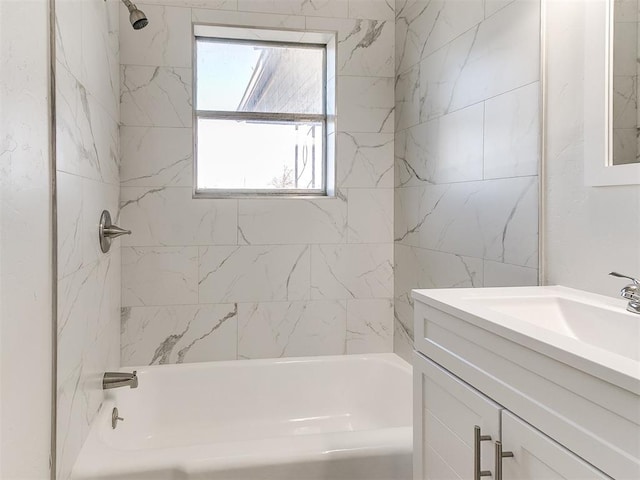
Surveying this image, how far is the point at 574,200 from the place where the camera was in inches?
57.1

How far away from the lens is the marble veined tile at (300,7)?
2.54 meters

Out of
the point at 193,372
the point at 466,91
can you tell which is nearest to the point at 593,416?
the point at 466,91

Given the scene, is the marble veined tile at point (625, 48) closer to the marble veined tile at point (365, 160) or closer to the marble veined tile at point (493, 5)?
the marble veined tile at point (493, 5)

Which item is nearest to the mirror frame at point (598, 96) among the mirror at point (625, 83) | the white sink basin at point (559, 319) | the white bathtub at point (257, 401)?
the mirror at point (625, 83)

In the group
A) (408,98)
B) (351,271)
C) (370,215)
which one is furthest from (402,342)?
(408,98)

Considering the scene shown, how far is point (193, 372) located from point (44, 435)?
1278mm

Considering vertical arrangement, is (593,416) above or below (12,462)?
above

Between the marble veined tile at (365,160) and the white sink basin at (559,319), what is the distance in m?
1.37

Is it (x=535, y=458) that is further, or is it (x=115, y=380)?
(x=115, y=380)

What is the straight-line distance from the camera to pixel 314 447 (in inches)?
63.7

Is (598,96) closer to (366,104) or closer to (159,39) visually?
(366,104)

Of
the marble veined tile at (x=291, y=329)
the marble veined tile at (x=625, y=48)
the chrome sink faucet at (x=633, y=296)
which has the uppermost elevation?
the marble veined tile at (x=625, y=48)

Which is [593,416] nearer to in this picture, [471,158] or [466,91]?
[471,158]

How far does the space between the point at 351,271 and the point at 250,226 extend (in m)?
0.59
